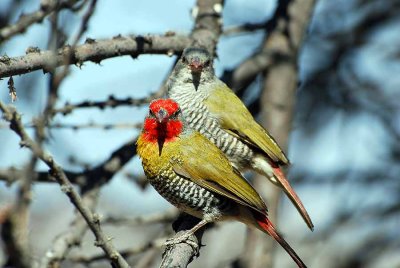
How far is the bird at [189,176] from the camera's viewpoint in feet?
14.6

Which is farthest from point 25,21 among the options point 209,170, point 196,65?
point 196,65

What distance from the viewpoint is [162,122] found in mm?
4441

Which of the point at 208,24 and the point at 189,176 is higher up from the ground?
the point at 208,24

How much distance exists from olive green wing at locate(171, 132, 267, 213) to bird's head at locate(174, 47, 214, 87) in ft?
2.43

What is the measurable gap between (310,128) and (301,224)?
386cm

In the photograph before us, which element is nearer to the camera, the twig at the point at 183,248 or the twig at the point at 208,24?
the twig at the point at 183,248

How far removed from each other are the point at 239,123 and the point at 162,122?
1021 mm

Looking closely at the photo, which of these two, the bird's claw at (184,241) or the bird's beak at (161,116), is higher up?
the bird's beak at (161,116)

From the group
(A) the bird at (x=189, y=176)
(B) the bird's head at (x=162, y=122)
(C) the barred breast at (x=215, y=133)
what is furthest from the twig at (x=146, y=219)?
(B) the bird's head at (x=162, y=122)

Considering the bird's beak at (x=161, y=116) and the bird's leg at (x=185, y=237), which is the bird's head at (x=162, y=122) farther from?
the bird's leg at (x=185, y=237)

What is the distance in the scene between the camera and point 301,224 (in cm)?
1120

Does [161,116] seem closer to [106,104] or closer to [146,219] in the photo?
[106,104]

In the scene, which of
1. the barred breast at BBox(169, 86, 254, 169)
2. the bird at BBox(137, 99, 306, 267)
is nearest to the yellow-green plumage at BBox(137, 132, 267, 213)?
the bird at BBox(137, 99, 306, 267)

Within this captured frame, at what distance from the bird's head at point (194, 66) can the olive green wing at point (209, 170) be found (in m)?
0.74
